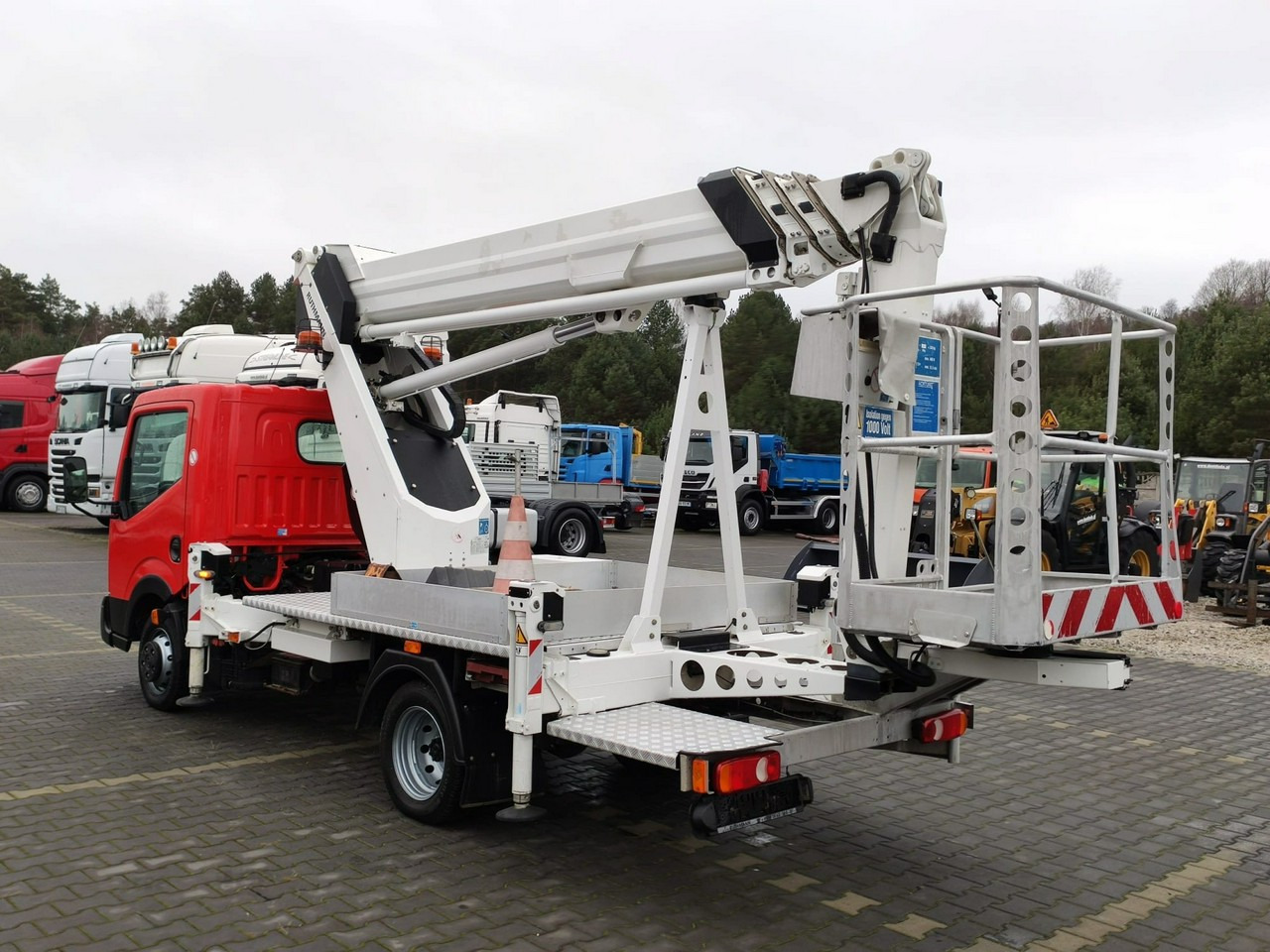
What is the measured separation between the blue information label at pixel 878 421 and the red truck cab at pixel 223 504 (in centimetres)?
414

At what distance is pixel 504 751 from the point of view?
5.07 m

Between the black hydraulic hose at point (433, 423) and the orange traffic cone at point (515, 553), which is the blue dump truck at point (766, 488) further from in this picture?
the orange traffic cone at point (515, 553)

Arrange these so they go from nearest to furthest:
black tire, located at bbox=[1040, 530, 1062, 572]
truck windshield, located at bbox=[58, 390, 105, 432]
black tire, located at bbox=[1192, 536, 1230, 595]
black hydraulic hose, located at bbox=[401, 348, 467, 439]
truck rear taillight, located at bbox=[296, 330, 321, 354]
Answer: truck rear taillight, located at bbox=[296, 330, 321, 354], black hydraulic hose, located at bbox=[401, 348, 467, 439], black tire, located at bbox=[1040, 530, 1062, 572], black tire, located at bbox=[1192, 536, 1230, 595], truck windshield, located at bbox=[58, 390, 105, 432]

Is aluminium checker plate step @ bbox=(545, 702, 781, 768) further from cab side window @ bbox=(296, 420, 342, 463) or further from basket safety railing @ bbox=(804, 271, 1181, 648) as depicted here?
cab side window @ bbox=(296, 420, 342, 463)

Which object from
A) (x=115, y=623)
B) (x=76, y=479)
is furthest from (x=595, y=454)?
(x=115, y=623)

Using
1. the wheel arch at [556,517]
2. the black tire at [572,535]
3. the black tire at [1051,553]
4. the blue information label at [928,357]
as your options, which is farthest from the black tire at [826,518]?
the blue information label at [928,357]

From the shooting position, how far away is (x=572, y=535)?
781 inches

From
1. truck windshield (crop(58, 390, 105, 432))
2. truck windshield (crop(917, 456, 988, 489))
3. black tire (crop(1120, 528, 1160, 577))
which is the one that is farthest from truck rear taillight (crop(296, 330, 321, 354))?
truck windshield (crop(58, 390, 105, 432))

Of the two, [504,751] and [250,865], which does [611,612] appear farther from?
[250,865]

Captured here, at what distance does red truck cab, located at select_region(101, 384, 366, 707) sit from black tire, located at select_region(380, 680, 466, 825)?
7.14 feet

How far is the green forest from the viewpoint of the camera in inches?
1156

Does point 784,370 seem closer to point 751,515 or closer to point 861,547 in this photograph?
point 751,515

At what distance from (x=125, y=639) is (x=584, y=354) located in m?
42.6

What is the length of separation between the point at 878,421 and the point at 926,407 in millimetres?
336
